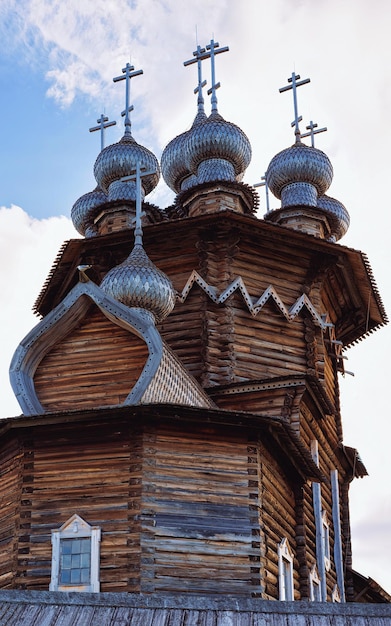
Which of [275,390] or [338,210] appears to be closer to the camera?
[275,390]

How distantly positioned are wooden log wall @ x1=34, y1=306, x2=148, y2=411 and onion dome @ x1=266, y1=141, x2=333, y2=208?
798 centimetres

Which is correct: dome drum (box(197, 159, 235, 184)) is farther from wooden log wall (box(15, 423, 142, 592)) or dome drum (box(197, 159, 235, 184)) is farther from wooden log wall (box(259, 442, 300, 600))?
wooden log wall (box(15, 423, 142, 592))

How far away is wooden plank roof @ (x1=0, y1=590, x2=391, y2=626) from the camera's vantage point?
7098 mm

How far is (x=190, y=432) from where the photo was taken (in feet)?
39.5

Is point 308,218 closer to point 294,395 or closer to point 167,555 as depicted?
point 294,395

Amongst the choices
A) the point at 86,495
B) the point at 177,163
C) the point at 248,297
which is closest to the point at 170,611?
the point at 86,495

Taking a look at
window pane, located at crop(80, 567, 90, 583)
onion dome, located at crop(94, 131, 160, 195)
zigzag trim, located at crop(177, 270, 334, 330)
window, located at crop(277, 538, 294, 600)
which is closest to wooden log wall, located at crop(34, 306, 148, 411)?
window pane, located at crop(80, 567, 90, 583)

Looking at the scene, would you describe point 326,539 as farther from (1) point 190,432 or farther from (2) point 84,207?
(2) point 84,207

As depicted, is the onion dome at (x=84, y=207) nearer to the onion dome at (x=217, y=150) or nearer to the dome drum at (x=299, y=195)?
the onion dome at (x=217, y=150)

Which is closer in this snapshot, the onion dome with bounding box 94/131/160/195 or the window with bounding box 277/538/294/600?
the window with bounding box 277/538/294/600

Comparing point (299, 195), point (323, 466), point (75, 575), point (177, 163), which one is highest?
point (177, 163)

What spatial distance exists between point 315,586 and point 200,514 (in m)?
3.76

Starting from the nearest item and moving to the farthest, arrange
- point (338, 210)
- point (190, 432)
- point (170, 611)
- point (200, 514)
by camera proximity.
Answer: point (170, 611)
point (200, 514)
point (190, 432)
point (338, 210)

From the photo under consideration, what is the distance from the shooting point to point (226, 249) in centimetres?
1689
